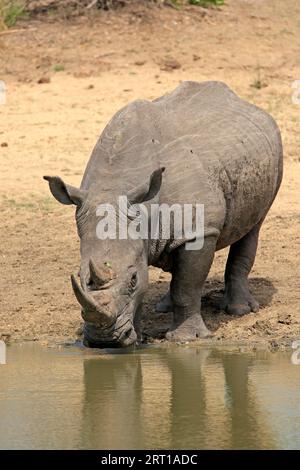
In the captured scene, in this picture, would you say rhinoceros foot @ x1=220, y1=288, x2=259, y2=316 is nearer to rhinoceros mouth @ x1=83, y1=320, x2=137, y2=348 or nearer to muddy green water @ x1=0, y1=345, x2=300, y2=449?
muddy green water @ x1=0, y1=345, x2=300, y2=449

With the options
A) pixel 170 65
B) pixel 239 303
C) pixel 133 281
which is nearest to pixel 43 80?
→ pixel 170 65

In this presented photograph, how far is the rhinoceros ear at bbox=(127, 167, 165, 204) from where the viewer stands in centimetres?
830

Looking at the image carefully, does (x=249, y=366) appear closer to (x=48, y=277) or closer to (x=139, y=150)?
(x=139, y=150)

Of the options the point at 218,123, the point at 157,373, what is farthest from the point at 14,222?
the point at 157,373

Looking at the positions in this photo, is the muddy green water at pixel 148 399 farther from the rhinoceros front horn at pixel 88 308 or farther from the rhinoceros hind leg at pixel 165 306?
the rhinoceros hind leg at pixel 165 306

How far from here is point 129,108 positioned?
8883 millimetres

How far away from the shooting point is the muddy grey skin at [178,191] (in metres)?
8.13

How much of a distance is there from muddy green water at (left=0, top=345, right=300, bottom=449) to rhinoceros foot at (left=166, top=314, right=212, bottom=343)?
188 mm

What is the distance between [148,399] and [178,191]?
166 centimetres

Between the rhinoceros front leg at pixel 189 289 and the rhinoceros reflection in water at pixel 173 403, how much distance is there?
0.29m

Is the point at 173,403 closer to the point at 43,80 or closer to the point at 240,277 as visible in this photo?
the point at 240,277

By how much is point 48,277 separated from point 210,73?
573 centimetres

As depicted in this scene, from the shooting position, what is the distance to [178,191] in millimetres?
8727
